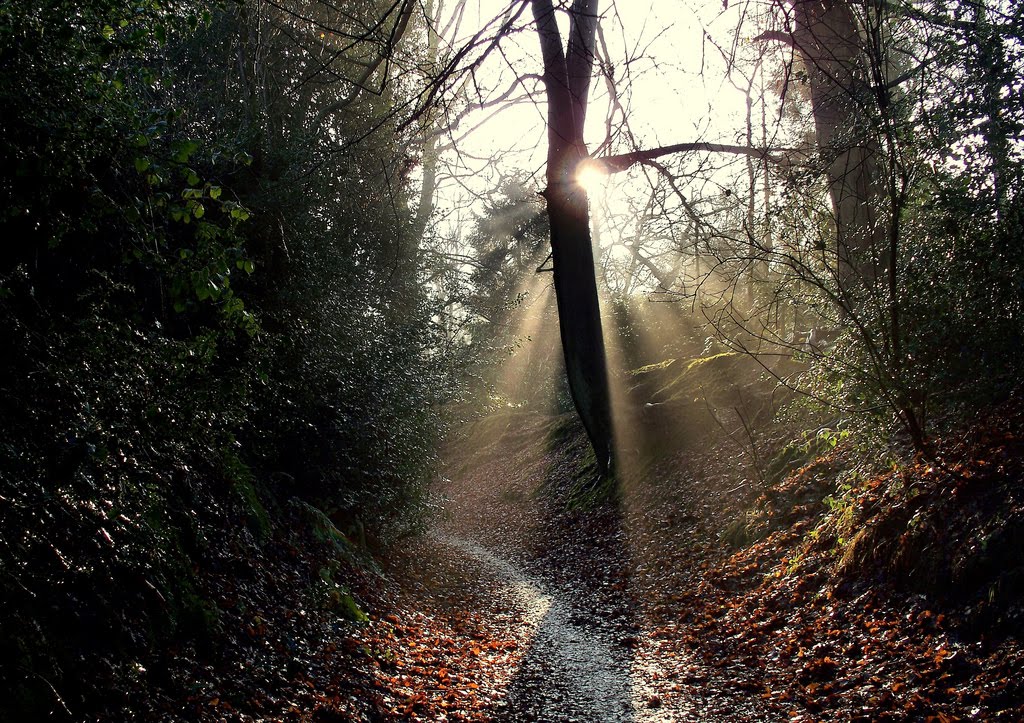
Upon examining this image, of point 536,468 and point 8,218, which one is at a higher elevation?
point 8,218

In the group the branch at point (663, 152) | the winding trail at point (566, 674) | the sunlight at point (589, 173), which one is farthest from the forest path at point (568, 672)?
the branch at point (663, 152)

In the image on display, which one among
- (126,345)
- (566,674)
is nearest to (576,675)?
(566,674)

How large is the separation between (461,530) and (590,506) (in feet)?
13.0

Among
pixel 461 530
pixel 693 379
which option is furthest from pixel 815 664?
pixel 461 530

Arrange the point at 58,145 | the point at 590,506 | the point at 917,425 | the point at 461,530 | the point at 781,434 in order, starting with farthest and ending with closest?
the point at 461,530 → the point at 590,506 → the point at 781,434 → the point at 917,425 → the point at 58,145

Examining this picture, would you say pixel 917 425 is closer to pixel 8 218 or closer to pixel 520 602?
pixel 520 602

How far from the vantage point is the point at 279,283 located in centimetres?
843

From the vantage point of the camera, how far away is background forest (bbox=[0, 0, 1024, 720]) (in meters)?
3.60

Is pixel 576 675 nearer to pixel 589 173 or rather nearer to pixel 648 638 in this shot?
pixel 648 638

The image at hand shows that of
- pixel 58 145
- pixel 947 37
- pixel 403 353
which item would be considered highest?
pixel 947 37

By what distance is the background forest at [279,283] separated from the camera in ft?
11.8

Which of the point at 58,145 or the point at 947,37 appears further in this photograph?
the point at 947,37

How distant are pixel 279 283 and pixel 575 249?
410 cm

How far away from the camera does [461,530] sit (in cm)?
1512
